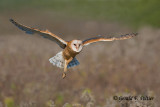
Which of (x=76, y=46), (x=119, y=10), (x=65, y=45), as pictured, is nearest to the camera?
(x=76, y=46)

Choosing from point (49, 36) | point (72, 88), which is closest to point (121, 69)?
point (72, 88)

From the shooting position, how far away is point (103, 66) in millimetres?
15992

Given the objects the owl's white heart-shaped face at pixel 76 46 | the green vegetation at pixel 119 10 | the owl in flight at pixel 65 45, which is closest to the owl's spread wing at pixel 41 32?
the owl in flight at pixel 65 45

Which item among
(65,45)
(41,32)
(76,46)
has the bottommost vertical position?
(76,46)

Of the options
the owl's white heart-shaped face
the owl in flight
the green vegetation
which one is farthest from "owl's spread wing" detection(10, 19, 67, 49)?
the green vegetation

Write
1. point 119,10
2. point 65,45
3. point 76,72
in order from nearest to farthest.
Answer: point 65,45, point 76,72, point 119,10

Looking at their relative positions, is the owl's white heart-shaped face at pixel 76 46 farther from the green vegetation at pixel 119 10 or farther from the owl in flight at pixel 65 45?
the green vegetation at pixel 119 10

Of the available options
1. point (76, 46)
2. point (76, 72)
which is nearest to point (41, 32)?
point (76, 46)

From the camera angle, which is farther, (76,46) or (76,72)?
(76,72)

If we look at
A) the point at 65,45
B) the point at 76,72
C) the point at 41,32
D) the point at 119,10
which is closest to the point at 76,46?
the point at 65,45

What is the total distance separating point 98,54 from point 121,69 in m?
1.92

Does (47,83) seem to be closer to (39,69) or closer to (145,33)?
(39,69)

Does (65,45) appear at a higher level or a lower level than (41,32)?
lower

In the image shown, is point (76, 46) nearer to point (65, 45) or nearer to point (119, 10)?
point (65, 45)
